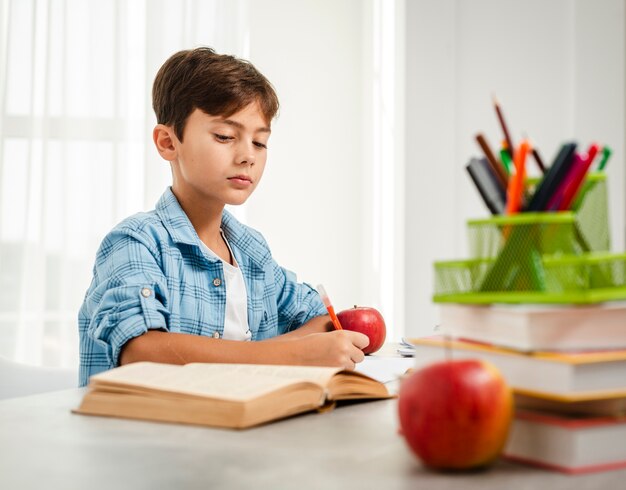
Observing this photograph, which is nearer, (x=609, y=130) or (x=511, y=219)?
(x=511, y=219)

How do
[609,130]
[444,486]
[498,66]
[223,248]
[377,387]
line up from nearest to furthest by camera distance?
1. [444,486]
2. [377,387]
3. [223,248]
4. [609,130]
5. [498,66]

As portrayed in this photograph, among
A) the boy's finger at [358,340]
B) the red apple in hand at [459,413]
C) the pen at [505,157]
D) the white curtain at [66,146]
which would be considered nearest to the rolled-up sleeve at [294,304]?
the boy's finger at [358,340]

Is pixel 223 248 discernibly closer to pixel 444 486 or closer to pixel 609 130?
pixel 444 486

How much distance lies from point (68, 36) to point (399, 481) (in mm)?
2866

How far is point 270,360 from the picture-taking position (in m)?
1.15

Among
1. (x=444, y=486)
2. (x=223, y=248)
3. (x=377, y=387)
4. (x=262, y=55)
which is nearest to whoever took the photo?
(x=444, y=486)

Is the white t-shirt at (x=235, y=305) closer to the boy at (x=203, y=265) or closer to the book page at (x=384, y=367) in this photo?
the boy at (x=203, y=265)

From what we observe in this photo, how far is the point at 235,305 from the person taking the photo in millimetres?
1595

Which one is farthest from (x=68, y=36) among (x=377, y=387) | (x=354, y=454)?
(x=354, y=454)

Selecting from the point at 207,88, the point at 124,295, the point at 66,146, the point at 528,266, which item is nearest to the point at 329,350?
the point at 124,295

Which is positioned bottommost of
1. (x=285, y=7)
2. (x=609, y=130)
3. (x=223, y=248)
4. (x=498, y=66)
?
(x=223, y=248)

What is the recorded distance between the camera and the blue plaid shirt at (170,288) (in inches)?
47.5

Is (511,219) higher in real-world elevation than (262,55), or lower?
lower

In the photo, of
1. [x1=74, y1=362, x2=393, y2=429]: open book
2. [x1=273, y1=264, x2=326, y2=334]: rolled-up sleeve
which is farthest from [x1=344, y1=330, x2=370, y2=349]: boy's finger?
[x1=273, y1=264, x2=326, y2=334]: rolled-up sleeve
